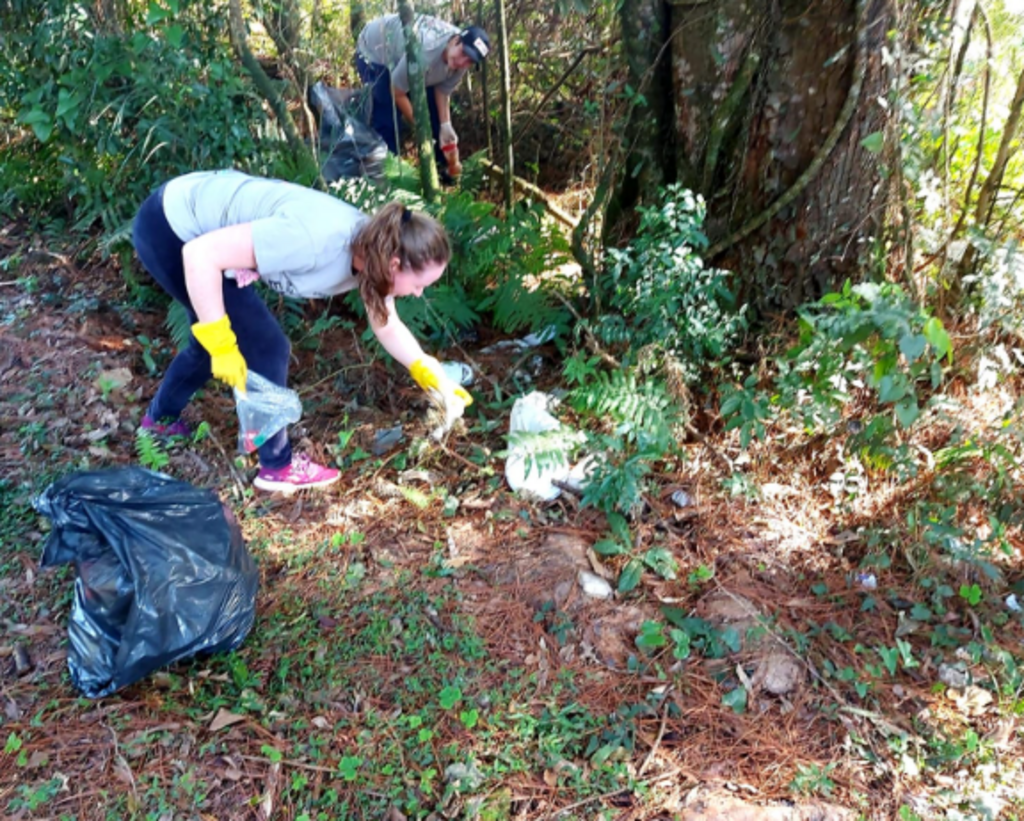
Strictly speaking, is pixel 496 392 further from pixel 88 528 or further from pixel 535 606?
pixel 88 528

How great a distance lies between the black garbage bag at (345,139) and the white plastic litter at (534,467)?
1.79m

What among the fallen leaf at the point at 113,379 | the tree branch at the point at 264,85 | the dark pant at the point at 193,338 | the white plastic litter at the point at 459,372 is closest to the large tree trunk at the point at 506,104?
the white plastic litter at the point at 459,372

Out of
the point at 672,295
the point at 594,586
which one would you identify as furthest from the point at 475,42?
the point at 594,586

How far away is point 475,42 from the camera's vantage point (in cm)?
411

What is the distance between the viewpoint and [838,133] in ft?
9.63

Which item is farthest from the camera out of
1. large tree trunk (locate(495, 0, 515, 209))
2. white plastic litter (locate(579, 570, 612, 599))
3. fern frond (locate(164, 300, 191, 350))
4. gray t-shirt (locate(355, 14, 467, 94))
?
gray t-shirt (locate(355, 14, 467, 94))

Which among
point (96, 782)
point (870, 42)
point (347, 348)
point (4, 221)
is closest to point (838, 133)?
point (870, 42)

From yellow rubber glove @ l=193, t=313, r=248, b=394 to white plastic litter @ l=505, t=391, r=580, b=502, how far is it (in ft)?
3.27

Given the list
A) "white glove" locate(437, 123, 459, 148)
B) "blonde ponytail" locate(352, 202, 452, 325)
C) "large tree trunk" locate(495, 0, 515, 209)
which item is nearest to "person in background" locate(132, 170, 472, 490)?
"blonde ponytail" locate(352, 202, 452, 325)

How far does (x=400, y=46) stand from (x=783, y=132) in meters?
2.17

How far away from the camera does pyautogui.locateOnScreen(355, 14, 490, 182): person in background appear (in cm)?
411

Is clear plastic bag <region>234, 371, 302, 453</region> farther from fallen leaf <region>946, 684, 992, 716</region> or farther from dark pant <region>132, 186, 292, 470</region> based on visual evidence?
fallen leaf <region>946, 684, 992, 716</region>

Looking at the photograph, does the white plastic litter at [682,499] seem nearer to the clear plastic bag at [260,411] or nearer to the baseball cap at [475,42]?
the clear plastic bag at [260,411]

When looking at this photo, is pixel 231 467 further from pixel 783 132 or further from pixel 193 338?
pixel 783 132
